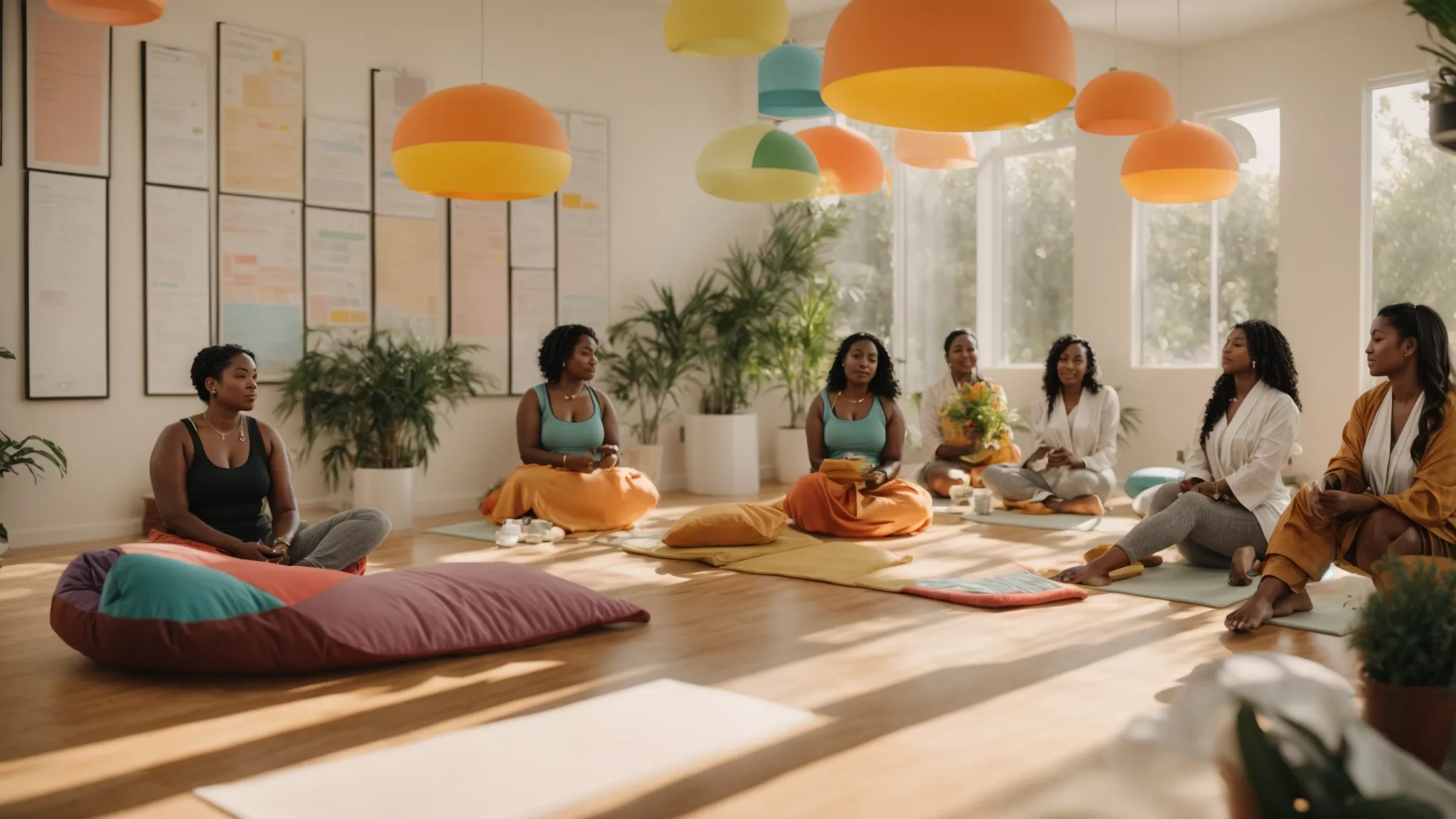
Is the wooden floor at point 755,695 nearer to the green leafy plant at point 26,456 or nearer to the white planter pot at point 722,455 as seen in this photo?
the green leafy plant at point 26,456

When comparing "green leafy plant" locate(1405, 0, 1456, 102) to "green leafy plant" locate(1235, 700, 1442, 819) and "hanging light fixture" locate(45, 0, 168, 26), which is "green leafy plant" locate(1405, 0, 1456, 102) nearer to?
"green leafy plant" locate(1235, 700, 1442, 819)

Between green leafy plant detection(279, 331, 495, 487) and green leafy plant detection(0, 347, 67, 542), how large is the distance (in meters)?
1.24

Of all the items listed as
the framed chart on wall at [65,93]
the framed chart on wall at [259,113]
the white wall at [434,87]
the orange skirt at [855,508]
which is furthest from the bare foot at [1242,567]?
the framed chart on wall at [65,93]

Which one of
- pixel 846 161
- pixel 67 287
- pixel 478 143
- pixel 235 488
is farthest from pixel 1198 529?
pixel 67 287

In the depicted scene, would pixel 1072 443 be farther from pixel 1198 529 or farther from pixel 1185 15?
pixel 1185 15

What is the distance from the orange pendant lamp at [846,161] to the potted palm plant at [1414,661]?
4237 millimetres

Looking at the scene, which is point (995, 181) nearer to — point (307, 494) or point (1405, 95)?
point (1405, 95)

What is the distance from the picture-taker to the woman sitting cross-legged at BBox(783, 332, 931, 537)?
6559 millimetres

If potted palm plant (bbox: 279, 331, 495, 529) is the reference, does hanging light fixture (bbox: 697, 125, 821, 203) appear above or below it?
above

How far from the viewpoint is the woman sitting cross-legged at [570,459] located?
22.4 feet

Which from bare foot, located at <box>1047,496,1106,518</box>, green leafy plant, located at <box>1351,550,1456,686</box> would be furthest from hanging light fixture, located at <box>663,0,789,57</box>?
bare foot, located at <box>1047,496,1106,518</box>

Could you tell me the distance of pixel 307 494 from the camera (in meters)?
7.46

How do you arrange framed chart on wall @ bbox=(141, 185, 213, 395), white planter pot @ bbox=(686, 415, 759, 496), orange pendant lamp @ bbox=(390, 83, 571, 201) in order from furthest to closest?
white planter pot @ bbox=(686, 415, 759, 496)
framed chart on wall @ bbox=(141, 185, 213, 395)
orange pendant lamp @ bbox=(390, 83, 571, 201)

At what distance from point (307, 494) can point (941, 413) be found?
402cm
